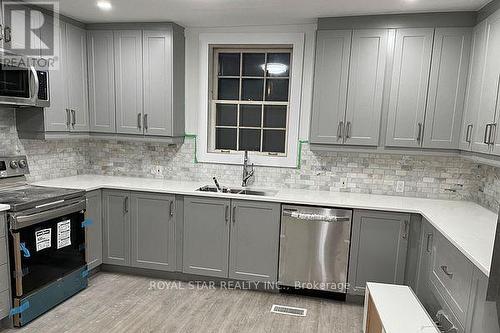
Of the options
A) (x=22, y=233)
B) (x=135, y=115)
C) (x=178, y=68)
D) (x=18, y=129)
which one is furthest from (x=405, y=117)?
(x=18, y=129)

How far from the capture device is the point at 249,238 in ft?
10.6

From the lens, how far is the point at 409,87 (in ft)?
10.0

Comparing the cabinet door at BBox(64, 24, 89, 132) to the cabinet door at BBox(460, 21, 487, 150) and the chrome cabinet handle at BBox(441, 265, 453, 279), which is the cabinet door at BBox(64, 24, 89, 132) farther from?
the cabinet door at BBox(460, 21, 487, 150)

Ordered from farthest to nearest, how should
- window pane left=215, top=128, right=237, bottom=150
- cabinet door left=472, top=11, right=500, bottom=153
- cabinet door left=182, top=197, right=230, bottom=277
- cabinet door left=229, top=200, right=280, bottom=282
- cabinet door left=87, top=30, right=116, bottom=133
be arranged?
window pane left=215, top=128, right=237, bottom=150
cabinet door left=87, top=30, right=116, bottom=133
cabinet door left=182, top=197, right=230, bottom=277
cabinet door left=229, top=200, right=280, bottom=282
cabinet door left=472, top=11, right=500, bottom=153

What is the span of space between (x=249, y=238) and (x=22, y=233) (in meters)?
1.80

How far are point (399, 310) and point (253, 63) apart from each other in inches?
105

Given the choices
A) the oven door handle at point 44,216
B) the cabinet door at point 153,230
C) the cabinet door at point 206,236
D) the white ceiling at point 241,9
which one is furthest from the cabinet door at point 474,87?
the oven door handle at point 44,216

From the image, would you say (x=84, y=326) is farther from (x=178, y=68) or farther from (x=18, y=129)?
(x=178, y=68)

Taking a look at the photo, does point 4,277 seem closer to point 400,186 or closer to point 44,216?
point 44,216

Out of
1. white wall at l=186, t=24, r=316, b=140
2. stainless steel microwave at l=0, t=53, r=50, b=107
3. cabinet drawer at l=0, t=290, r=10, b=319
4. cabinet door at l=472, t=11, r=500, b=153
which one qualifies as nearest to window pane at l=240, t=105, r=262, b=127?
white wall at l=186, t=24, r=316, b=140

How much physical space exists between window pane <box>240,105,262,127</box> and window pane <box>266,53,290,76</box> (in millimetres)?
393

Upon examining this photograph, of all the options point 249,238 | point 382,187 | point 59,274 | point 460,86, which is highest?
point 460,86

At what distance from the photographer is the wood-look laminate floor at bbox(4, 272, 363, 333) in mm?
2699

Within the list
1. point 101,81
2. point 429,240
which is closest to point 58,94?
point 101,81
